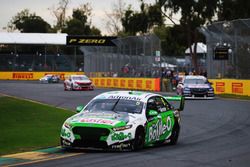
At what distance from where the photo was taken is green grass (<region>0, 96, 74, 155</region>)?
13.9 metres

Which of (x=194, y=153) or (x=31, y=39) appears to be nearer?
(x=194, y=153)

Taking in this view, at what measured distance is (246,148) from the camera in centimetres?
1380

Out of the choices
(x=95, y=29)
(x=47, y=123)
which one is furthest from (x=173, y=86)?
(x=95, y=29)

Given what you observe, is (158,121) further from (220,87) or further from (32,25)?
(32,25)

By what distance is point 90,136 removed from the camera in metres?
12.3

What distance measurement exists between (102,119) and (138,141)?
899mm

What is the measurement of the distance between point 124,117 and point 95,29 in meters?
121

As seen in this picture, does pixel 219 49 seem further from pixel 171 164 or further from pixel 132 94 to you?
pixel 171 164

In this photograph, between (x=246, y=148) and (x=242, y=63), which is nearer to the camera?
(x=246, y=148)

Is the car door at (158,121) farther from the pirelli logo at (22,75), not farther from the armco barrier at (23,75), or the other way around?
the pirelli logo at (22,75)

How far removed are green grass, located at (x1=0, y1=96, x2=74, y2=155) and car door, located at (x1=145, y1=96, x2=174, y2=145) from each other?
219 centimetres

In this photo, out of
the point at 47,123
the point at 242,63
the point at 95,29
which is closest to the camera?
the point at 47,123

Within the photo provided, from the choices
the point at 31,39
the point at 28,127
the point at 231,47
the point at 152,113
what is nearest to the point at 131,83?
the point at 231,47

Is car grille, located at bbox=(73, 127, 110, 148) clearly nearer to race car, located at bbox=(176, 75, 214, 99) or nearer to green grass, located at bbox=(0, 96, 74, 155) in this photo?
green grass, located at bbox=(0, 96, 74, 155)
